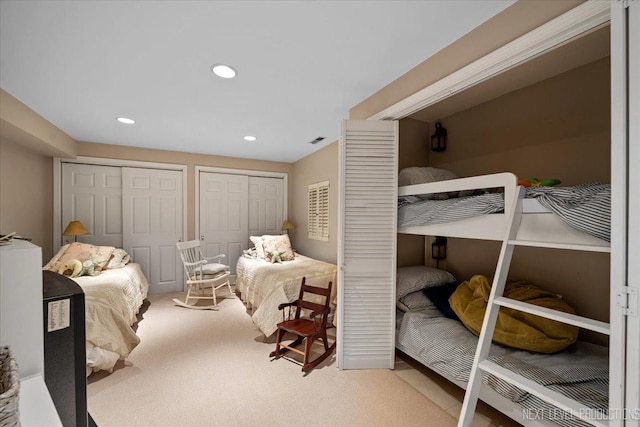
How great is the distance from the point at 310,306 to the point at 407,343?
0.90 meters

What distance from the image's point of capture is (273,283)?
3.04 metres

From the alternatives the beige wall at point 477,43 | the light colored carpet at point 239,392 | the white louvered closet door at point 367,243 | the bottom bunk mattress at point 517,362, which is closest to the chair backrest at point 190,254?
the light colored carpet at point 239,392

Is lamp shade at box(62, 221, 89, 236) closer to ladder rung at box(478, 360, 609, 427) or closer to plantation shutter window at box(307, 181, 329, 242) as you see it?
plantation shutter window at box(307, 181, 329, 242)

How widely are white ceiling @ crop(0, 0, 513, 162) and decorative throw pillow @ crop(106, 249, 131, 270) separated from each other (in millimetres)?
1702

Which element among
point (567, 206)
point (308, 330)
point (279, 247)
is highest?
point (567, 206)

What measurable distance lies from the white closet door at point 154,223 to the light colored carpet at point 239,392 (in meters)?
1.86

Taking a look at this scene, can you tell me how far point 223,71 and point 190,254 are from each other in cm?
317

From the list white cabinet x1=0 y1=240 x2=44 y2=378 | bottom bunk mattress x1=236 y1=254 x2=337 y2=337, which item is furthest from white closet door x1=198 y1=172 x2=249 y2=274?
white cabinet x1=0 y1=240 x2=44 y2=378

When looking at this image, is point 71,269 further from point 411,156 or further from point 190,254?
point 411,156

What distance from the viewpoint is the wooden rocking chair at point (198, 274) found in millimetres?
3832

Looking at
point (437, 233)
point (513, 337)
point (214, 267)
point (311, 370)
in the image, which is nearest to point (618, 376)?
point (513, 337)

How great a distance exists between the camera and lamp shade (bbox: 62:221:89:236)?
3.54 m

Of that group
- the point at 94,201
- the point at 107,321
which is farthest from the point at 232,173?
the point at 107,321

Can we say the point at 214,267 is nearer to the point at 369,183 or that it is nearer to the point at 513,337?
the point at 369,183
